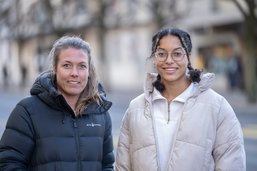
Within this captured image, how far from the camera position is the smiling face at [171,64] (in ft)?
11.1

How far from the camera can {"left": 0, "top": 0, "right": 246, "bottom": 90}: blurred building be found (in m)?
34.7

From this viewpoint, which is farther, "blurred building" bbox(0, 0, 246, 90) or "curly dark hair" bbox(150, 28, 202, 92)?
"blurred building" bbox(0, 0, 246, 90)

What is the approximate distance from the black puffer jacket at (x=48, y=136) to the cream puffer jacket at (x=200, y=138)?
0.27 meters

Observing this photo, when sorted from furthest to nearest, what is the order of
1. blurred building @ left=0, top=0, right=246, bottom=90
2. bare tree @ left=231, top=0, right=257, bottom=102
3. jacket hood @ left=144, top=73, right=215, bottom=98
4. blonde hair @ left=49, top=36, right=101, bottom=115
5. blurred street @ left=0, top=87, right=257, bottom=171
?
blurred building @ left=0, top=0, right=246, bottom=90 < bare tree @ left=231, top=0, right=257, bottom=102 < blurred street @ left=0, top=87, right=257, bottom=171 < blonde hair @ left=49, top=36, right=101, bottom=115 < jacket hood @ left=144, top=73, right=215, bottom=98

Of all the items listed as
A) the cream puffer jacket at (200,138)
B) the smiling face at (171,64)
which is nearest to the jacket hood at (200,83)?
the cream puffer jacket at (200,138)

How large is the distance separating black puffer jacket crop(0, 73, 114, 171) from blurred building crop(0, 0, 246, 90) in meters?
26.2

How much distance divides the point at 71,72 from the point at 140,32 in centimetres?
4061

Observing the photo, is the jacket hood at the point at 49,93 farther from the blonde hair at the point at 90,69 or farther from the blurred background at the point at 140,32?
the blurred background at the point at 140,32

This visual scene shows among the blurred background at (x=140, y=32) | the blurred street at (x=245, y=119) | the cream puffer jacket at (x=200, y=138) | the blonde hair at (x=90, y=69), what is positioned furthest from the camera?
the blurred background at (x=140, y=32)

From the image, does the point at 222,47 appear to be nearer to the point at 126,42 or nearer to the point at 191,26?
the point at 191,26

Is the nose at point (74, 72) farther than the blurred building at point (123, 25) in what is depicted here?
No

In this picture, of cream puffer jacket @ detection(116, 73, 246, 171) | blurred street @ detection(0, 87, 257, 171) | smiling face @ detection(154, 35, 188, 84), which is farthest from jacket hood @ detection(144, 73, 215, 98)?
blurred street @ detection(0, 87, 257, 171)

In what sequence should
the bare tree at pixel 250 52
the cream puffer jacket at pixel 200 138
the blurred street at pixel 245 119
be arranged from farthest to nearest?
the bare tree at pixel 250 52 → the blurred street at pixel 245 119 → the cream puffer jacket at pixel 200 138

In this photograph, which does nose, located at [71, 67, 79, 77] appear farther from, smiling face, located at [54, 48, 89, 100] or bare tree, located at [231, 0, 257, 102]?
bare tree, located at [231, 0, 257, 102]
